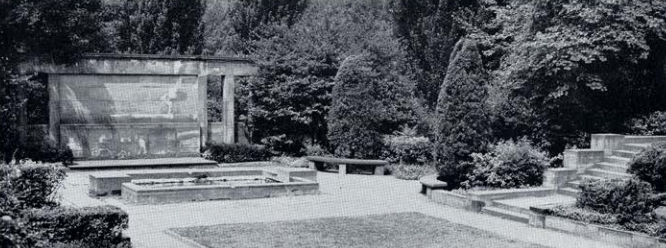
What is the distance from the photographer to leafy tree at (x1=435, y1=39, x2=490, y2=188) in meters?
21.6

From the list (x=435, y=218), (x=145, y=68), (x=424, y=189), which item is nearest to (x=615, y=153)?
(x=424, y=189)

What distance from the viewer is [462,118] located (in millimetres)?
21641

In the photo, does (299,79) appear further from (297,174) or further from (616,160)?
(616,160)

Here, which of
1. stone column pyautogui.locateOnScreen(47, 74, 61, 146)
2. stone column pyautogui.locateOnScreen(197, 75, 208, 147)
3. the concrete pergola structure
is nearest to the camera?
stone column pyautogui.locateOnScreen(47, 74, 61, 146)

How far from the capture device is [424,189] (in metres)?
21.4

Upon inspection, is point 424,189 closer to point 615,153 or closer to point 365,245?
point 615,153

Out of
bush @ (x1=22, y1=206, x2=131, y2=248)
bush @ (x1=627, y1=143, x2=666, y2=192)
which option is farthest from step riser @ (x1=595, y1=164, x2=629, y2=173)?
bush @ (x1=22, y1=206, x2=131, y2=248)

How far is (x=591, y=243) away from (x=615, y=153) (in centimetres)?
708

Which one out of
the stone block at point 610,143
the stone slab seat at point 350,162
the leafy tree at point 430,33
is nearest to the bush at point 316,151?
the stone slab seat at point 350,162

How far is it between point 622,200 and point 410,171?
10976mm

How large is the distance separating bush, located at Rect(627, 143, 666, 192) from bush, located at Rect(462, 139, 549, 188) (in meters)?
2.72

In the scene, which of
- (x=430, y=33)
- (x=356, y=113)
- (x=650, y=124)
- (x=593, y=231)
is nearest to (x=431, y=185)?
(x=593, y=231)

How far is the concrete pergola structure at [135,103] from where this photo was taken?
2957 centimetres

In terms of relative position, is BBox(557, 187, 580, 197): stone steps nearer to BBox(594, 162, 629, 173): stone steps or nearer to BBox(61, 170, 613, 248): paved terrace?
BBox(594, 162, 629, 173): stone steps
